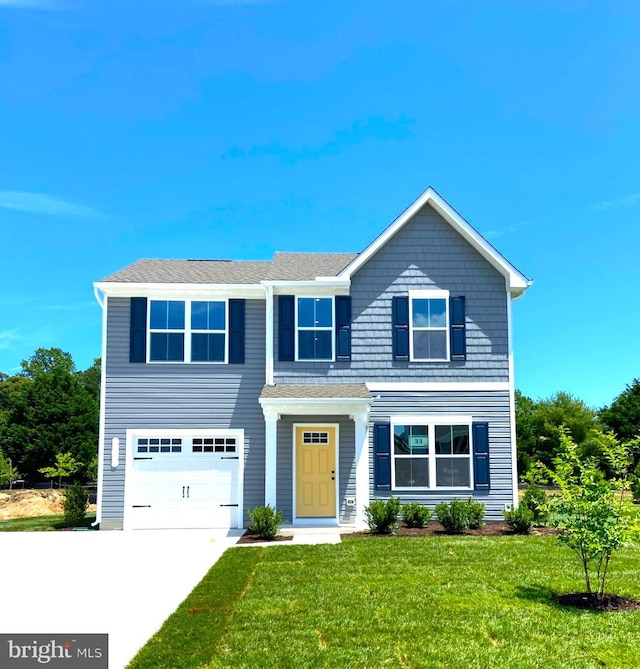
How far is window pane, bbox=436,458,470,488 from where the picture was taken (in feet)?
49.4

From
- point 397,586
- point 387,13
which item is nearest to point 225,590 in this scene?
point 397,586

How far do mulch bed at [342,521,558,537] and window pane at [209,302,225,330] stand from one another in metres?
5.86

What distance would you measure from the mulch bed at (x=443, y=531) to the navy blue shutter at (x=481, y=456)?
3.23ft

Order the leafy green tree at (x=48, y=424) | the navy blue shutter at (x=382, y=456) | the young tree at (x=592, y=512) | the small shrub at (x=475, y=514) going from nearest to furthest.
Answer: the young tree at (x=592, y=512), the small shrub at (x=475, y=514), the navy blue shutter at (x=382, y=456), the leafy green tree at (x=48, y=424)

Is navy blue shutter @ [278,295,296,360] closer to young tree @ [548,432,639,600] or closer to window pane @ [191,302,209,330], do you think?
window pane @ [191,302,209,330]

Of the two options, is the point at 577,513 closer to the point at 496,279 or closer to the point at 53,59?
the point at 496,279

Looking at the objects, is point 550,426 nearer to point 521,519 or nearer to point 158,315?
point 521,519

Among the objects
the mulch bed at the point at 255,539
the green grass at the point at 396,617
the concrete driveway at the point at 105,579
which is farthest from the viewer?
the mulch bed at the point at 255,539

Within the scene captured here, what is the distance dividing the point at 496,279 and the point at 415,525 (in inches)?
248

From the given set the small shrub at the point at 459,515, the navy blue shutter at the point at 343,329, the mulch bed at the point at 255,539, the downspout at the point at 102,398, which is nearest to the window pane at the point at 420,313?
the navy blue shutter at the point at 343,329

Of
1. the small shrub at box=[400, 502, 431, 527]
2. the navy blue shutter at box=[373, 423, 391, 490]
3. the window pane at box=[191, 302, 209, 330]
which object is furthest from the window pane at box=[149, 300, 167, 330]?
the small shrub at box=[400, 502, 431, 527]

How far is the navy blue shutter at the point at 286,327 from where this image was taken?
50.9 ft

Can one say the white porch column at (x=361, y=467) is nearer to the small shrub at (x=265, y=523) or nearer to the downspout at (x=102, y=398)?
the small shrub at (x=265, y=523)

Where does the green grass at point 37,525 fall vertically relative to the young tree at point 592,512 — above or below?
below
